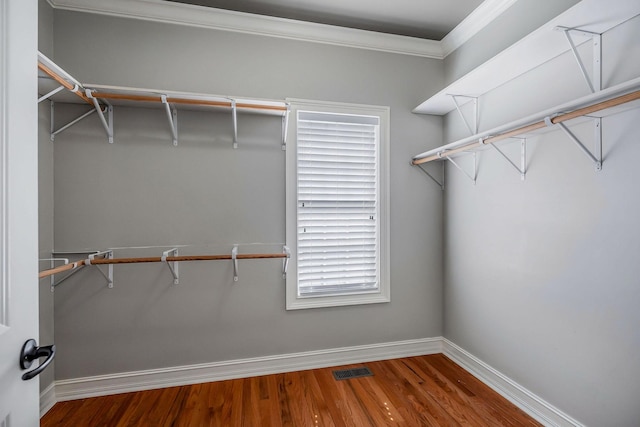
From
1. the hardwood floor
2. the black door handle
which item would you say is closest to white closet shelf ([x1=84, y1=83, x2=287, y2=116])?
the black door handle

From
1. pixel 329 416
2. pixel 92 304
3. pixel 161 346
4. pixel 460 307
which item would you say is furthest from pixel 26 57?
pixel 460 307

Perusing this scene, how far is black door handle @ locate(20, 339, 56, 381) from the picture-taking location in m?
0.76

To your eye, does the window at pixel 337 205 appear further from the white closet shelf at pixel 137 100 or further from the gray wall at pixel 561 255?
the gray wall at pixel 561 255

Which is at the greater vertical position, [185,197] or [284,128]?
[284,128]

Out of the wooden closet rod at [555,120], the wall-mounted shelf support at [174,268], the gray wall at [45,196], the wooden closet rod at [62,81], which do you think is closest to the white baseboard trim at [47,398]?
the gray wall at [45,196]

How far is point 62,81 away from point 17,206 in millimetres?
1163

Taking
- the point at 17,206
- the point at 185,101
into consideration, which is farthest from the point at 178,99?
the point at 17,206

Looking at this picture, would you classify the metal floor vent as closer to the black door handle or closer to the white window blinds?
the white window blinds

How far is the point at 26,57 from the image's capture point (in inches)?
32.0

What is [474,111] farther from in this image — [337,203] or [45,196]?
[45,196]

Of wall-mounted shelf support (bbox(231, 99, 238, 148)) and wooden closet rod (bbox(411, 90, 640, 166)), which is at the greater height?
wall-mounted shelf support (bbox(231, 99, 238, 148))

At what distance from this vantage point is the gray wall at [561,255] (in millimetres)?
1350

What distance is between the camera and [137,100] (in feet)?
6.15

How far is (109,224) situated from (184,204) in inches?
19.2
